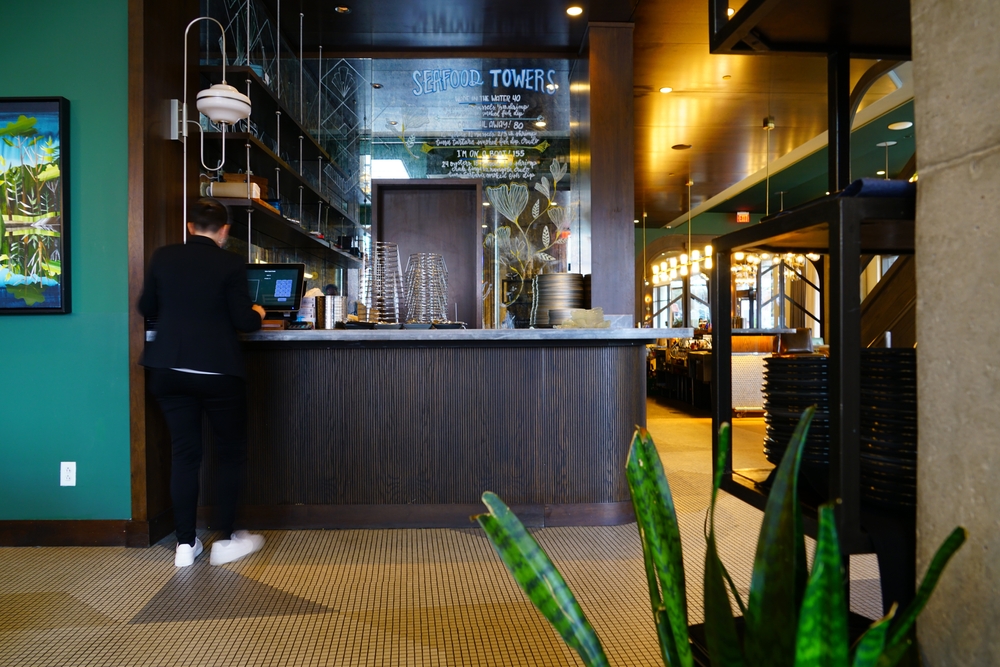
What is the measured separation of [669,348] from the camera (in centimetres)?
1104

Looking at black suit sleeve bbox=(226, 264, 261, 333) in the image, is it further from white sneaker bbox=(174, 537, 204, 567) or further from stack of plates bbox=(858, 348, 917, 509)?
stack of plates bbox=(858, 348, 917, 509)

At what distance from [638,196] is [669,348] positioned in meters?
2.68

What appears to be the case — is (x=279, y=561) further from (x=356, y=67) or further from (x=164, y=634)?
(x=356, y=67)

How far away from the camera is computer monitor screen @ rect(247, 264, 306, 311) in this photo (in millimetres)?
3342

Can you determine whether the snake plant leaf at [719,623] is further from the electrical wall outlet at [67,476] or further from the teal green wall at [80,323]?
the electrical wall outlet at [67,476]

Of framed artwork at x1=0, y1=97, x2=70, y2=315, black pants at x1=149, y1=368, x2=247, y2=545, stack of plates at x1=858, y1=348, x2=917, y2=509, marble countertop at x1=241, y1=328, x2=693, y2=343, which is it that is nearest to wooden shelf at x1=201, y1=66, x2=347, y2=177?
framed artwork at x1=0, y1=97, x2=70, y2=315

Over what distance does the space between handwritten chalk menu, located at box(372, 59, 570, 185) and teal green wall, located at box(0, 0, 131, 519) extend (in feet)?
7.72

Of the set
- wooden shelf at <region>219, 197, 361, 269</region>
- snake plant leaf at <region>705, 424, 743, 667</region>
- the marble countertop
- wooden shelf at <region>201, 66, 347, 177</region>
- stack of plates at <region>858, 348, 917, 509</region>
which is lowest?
snake plant leaf at <region>705, 424, 743, 667</region>

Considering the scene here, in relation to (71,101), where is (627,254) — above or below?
below

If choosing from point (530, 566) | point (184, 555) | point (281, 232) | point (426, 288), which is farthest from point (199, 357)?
point (530, 566)

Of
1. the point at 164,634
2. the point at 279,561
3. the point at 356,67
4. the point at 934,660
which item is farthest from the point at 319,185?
the point at 934,660

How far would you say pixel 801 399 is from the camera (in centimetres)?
85

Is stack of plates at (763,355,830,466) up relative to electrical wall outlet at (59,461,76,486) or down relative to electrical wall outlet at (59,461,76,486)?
up

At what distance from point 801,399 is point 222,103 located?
301 cm
